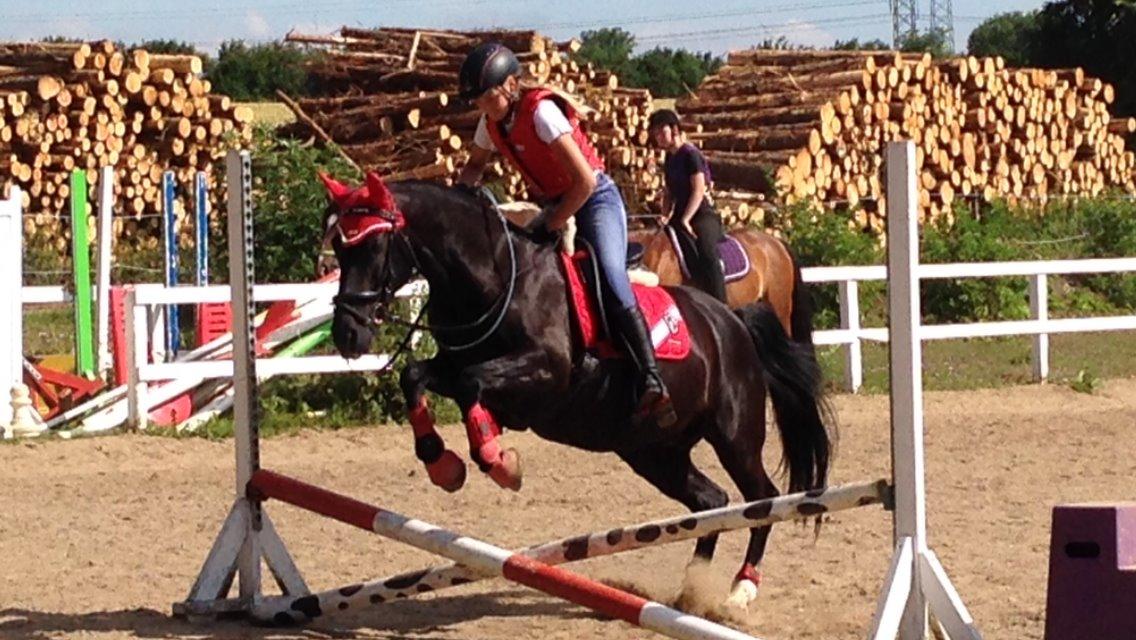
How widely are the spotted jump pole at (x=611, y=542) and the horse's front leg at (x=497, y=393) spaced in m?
0.31

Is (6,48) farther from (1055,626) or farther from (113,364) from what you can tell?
(1055,626)

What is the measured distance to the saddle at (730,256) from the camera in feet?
41.1

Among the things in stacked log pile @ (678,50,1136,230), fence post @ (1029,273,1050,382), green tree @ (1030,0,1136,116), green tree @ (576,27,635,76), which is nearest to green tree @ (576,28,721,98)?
green tree @ (576,27,635,76)

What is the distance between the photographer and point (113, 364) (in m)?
14.3

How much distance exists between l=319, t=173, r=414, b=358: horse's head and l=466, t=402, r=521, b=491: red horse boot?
458 millimetres

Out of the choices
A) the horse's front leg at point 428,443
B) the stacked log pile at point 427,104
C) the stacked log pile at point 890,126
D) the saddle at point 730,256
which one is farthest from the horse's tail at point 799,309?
the stacked log pile at point 890,126

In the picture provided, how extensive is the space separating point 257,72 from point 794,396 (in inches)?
1900

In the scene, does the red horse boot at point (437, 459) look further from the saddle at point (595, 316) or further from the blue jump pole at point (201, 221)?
the blue jump pole at point (201, 221)

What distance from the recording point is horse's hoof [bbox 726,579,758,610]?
7371 mm

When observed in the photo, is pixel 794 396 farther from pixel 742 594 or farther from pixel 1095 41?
pixel 1095 41

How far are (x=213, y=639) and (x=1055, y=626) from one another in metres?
3.11

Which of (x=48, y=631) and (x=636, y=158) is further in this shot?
(x=636, y=158)

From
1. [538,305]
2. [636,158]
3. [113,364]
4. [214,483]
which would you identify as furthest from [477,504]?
[636,158]

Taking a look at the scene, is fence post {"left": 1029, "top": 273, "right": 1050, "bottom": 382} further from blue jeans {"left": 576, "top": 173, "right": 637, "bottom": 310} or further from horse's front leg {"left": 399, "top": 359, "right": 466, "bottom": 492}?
horse's front leg {"left": 399, "top": 359, "right": 466, "bottom": 492}
